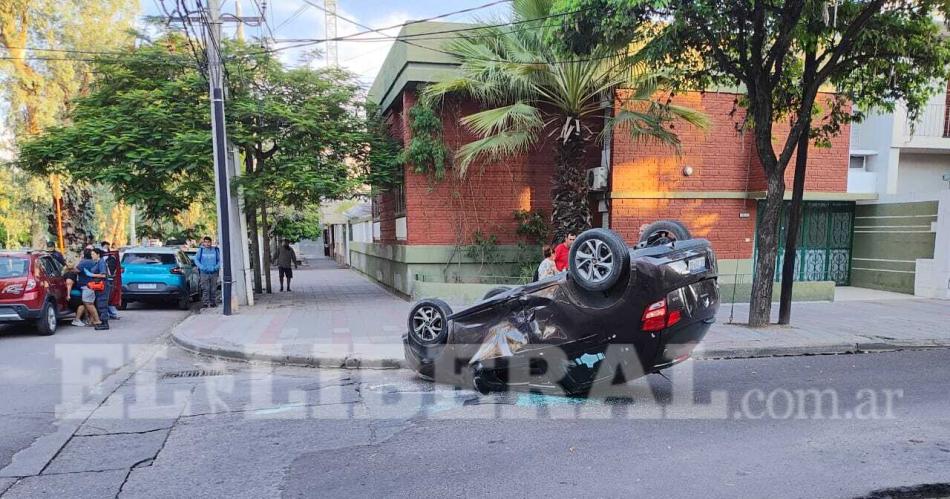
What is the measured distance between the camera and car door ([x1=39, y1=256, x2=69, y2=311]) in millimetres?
10125

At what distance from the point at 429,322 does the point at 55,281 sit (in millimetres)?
8535

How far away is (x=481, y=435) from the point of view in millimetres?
4734

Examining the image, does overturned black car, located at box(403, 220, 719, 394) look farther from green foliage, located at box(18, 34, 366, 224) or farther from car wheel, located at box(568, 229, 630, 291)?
green foliage, located at box(18, 34, 366, 224)

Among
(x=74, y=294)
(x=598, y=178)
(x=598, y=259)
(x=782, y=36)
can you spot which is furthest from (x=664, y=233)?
(x=74, y=294)

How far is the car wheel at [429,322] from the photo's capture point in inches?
241

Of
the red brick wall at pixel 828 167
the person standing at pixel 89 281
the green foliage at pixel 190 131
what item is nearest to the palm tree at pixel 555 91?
the green foliage at pixel 190 131

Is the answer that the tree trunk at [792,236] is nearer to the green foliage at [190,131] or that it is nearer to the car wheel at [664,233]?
the car wheel at [664,233]

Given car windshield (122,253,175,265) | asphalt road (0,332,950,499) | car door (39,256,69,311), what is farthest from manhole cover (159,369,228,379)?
car windshield (122,253,175,265)

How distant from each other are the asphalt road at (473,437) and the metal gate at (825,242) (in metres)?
8.74

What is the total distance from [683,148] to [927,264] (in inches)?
265

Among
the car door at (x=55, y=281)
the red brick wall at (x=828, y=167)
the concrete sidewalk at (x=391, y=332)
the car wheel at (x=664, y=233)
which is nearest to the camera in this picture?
the car wheel at (x=664, y=233)

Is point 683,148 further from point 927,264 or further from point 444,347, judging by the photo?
point 444,347

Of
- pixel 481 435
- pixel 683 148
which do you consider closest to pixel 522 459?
pixel 481 435

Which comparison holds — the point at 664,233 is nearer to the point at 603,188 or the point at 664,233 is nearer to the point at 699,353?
the point at 699,353
